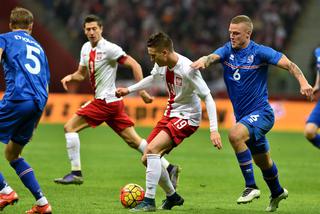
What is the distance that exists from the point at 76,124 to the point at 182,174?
224 centimetres

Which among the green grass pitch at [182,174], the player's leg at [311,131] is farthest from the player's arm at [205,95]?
the player's leg at [311,131]

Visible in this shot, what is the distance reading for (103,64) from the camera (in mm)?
12227

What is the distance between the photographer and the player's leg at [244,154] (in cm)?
912

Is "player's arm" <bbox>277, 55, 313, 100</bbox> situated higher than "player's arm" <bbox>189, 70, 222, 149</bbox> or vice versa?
"player's arm" <bbox>277, 55, 313, 100</bbox>

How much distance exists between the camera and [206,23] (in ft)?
96.0

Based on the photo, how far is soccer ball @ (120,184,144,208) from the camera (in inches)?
368

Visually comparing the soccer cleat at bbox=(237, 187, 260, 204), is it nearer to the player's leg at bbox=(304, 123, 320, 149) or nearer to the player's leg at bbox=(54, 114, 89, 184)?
the player's leg at bbox=(304, 123, 320, 149)

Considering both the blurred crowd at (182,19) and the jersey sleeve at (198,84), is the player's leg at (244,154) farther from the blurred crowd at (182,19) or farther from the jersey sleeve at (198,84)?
the blurred crowd at (182,19)

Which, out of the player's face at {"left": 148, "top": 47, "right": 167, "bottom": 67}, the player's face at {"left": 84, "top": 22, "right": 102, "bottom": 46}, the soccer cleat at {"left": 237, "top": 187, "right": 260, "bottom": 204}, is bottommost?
the soccer cleat at {"left": 237, "top": 187, "right": 260, "bottom": 204}

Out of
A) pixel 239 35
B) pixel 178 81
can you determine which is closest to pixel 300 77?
pixel 239 35

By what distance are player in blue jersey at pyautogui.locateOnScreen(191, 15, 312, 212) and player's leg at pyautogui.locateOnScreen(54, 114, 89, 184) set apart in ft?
10.3

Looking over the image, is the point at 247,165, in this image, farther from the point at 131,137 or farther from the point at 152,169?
the point at 131,137

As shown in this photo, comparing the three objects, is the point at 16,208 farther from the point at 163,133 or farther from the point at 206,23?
the point at 206,23

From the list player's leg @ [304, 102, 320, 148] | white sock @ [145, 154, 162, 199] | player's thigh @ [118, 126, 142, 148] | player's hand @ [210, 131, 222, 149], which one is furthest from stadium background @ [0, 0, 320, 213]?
player's hand @ [210, 131, 222, 149]
